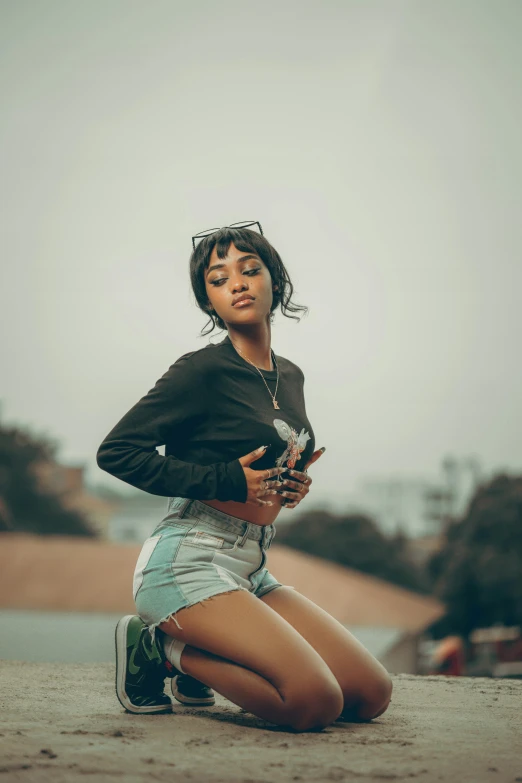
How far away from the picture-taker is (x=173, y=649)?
10.00 feet

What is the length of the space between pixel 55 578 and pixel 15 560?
51.1 inches

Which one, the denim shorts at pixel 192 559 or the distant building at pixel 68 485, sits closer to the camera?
the denim shorts at pixel 192 559

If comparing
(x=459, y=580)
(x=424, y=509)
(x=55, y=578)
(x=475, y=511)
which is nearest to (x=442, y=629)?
(x=459, y=580)

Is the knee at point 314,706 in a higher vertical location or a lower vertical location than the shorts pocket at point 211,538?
lower

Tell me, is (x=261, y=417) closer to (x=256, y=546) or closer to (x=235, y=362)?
(x=235, y=362)

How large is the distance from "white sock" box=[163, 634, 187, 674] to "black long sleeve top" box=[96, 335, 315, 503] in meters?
0.48

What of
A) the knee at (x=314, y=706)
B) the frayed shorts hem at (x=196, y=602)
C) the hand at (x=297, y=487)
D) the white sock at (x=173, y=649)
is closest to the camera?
the knee at (x=314, y=706)

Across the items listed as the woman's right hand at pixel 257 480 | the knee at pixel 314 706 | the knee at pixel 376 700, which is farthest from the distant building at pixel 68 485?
the knee at pixel 314 706

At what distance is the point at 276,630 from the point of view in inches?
114

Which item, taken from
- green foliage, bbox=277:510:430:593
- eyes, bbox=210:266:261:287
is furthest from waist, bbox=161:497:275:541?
green foliage, bbox=277:510:430:593

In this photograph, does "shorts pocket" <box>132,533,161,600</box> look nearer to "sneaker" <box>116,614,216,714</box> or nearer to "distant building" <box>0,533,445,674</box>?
"sneaker" <box>116,614,216,714</box>

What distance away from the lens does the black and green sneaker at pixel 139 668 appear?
308 cm

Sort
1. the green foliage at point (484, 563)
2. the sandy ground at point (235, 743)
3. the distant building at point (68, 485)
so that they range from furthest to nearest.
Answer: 1. the distant building at point (68, 485)
2. the green foliage at point (484, 563)
3. the sandy ground at point (235, 743)

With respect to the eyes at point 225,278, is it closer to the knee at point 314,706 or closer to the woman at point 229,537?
the woman at point 229,537
